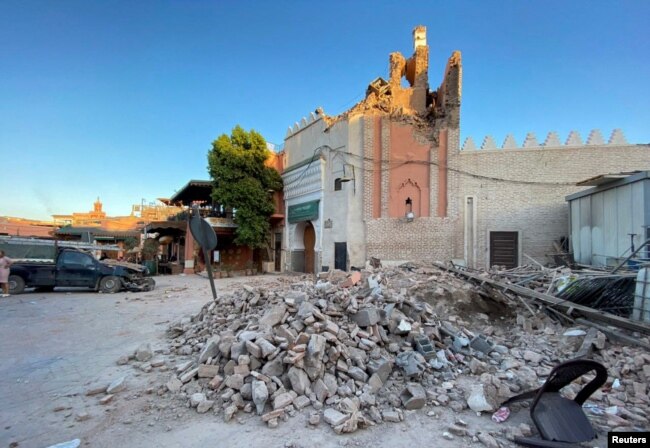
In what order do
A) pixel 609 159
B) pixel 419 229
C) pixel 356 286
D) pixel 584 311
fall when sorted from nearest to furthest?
pixel 584 311 → pixel 356 286 → pixel 609 159 → pixel 419 229

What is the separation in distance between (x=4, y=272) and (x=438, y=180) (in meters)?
17.4

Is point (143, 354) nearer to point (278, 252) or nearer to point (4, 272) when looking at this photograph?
point (4, 272)

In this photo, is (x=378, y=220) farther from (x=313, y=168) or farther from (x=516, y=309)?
(x=516, y=309)

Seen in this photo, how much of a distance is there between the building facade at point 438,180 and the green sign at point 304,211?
3.41ft

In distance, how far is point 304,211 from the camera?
59.0 ft

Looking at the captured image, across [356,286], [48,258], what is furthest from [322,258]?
[48,258]

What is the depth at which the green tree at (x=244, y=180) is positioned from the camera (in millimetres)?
18125

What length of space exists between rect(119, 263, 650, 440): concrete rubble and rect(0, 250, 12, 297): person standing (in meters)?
9.74

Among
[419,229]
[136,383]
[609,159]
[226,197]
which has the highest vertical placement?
[609,159]

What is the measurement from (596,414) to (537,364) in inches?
47.9

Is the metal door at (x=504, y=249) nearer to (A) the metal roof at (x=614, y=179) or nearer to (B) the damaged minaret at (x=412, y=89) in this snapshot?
(A) the metal roof at (x=614, y=179)

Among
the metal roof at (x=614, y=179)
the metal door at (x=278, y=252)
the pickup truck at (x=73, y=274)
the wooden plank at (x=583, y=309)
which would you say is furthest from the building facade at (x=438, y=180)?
the pickup truck at (x=73, y=274)

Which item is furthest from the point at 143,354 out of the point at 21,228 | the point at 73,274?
the point at 21,228

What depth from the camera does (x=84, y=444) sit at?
2.67 metres
